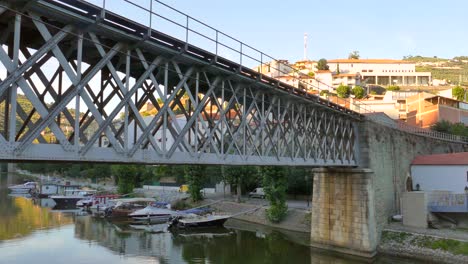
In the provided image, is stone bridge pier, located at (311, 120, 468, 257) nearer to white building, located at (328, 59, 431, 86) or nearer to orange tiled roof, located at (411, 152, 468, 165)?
orange tiled roof, located at (411, 152, 468, 165)

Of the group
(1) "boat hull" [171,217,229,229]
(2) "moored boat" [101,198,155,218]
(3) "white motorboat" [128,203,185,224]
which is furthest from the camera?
(2) "moored boat" [101,198,155,218]

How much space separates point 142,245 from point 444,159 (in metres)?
27.8

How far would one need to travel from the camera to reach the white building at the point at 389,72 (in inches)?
5531

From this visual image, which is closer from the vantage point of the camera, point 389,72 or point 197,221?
point 197,221

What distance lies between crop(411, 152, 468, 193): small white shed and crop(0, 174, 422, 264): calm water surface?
1296 cm

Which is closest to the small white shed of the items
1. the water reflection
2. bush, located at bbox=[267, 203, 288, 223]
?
bush, located at bbox=[267, 203, 288, 223]

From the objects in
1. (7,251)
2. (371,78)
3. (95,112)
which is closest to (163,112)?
(95,112)

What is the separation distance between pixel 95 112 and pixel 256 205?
3629cm

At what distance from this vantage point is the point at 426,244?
88.6 feet

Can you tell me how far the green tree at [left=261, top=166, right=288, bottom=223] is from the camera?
38.8 meters

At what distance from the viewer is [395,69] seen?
464 ft

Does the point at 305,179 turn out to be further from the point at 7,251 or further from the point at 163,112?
the point at 163,112

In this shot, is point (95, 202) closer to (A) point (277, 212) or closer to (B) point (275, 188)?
(A) point (277, 212)

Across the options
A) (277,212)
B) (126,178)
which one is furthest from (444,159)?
(126,178)
